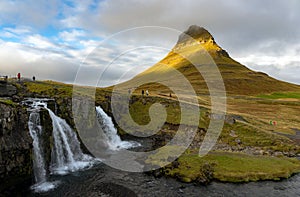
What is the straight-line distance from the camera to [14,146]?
34.0 metres

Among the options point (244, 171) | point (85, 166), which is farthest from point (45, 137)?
point (244, 171)

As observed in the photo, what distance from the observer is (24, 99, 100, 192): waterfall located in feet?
121

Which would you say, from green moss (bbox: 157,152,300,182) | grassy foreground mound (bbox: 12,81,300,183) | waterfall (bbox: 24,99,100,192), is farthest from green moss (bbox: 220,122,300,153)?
waterfall (bbox: 24,99,100,192)

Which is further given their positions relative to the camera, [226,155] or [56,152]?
[226,155]

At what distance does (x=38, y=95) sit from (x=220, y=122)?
47304 mm

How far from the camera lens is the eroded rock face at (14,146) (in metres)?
32.8

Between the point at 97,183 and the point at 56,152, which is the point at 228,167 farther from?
the point at 56,152

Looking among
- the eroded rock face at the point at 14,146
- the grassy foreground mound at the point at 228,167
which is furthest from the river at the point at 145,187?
the eroded rock face at the point at 14,146

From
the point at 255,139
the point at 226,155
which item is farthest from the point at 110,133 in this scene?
the point at 255,139

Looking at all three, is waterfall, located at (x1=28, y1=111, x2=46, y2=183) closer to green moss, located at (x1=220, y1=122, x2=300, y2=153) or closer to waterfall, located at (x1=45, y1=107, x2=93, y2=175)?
waterfall, located at (x1=45, y1=107, x2=93, y2=175)

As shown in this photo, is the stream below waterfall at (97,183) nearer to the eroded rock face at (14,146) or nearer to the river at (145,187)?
the river at (145,187)

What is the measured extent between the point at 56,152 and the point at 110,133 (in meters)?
19.5

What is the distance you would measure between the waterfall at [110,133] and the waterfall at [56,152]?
1047 centimetres

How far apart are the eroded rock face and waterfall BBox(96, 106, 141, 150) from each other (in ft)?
72.8
